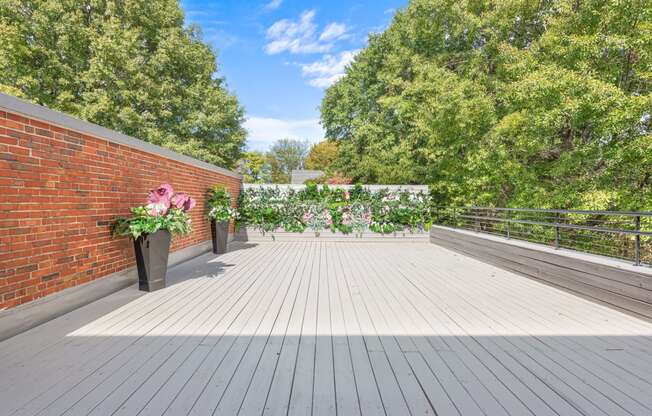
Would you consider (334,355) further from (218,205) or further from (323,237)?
(323,237)

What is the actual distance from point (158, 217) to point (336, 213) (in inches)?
206

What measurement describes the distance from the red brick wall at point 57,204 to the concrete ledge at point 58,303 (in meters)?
0.07

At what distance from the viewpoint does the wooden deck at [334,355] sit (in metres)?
1.59

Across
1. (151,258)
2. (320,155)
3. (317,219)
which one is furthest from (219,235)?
(320,155)

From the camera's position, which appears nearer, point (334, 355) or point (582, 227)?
point (334, 355)

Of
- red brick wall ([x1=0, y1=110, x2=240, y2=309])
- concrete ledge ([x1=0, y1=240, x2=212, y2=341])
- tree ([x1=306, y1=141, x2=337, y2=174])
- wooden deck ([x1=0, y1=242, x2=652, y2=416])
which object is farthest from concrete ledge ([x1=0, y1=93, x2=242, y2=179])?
tree ([x1=306, y1=141, x2=337, y2=174])

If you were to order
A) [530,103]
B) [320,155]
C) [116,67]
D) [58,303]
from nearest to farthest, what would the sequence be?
[58,303], [530,103], [116,67], [320,155]

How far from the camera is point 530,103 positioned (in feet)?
24.6

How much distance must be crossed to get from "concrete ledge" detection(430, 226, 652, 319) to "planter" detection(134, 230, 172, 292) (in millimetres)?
5062

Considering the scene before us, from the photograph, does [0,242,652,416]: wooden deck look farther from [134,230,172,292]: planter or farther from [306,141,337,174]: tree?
[306,141,337,174]: tree

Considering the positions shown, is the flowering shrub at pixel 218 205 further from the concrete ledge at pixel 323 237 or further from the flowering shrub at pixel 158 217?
the flowering shrub at pixel 158 217

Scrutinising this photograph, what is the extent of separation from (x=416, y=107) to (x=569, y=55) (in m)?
5.00

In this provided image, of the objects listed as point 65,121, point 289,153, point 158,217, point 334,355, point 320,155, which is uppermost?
point 289,153

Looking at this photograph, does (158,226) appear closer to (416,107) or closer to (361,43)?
(416,107)
